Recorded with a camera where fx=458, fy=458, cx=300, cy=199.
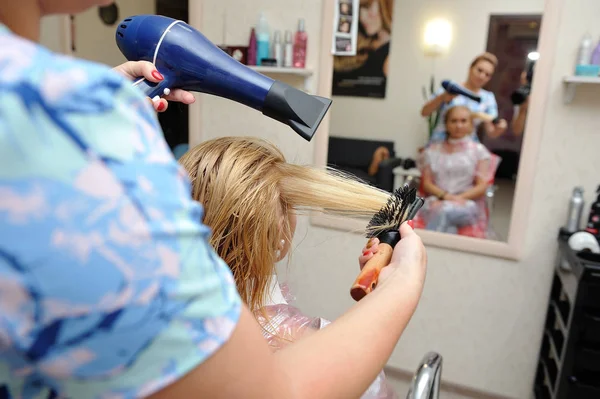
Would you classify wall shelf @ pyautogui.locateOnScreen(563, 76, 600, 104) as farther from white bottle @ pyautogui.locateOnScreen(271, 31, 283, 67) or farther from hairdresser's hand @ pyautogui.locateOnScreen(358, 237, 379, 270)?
hairdresser's hand @ pyautogui.locateOnScreen(358, 237, 379, 270)

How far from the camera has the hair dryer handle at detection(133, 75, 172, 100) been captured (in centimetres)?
73

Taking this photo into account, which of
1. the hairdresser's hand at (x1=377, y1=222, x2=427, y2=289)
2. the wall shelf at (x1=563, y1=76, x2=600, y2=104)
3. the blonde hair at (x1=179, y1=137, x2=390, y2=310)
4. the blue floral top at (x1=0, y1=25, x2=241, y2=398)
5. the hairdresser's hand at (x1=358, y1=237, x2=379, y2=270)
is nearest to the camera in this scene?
the blue floral top at (x1=0, y1=25, x2=241, y2=398)

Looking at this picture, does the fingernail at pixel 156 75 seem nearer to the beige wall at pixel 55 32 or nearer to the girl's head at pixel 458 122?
the girl's head at pixel 458 122

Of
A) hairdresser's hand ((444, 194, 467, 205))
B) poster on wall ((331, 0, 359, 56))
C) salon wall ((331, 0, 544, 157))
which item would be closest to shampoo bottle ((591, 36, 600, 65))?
salon wall ((331, 0, 544, 157))

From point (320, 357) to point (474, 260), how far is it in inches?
62.0

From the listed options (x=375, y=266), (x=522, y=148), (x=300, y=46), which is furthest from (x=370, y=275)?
(x=300, y=46)

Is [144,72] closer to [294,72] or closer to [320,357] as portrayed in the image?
[320,357]

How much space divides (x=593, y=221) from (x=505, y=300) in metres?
0.44

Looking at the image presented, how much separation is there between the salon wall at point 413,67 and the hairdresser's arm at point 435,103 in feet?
0.07

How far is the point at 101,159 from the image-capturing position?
0.24 metres

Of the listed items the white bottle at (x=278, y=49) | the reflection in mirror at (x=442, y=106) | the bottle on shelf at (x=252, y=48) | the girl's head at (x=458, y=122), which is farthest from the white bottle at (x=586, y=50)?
the bottle on shelf at (x=252, y=48)

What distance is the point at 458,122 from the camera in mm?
1757

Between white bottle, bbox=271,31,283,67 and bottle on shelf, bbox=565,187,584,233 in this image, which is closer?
Result: bottle on shelf, bbox=565,187,584,233

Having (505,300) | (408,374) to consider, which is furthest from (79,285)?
(408,374)
